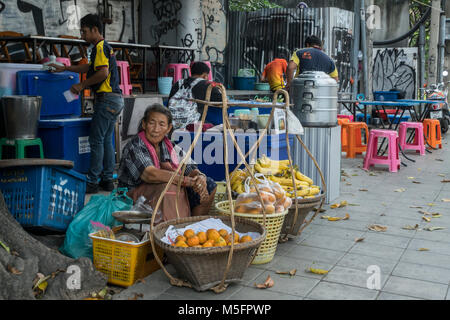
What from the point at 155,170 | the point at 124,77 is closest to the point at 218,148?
the point at 155,170

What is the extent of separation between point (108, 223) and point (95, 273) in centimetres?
63

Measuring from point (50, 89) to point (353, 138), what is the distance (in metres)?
6.10

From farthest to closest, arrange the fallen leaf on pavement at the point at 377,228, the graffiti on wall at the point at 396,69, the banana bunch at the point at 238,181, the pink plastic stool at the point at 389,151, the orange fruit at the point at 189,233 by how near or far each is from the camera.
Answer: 1. the graffiti on wall at the point at 396,69
2. the pink plastic stool at the point at 389,151
3. the fallen leaf on pavement at the point at 377,228
4. the banana bunch at the point at 238,181
5. the orange fruit at the point at 189,233

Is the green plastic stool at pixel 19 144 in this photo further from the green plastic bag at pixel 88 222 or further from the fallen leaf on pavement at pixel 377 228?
the fallen leaf on pavement at pixel 377 228

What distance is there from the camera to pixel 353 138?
414 inches

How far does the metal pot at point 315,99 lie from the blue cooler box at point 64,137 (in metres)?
2.89

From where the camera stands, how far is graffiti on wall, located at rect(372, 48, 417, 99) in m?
21.2

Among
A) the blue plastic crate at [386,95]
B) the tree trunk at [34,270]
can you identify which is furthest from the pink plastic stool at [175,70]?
the blue plastic crate at [386,95]

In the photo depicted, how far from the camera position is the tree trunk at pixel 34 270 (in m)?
3.40

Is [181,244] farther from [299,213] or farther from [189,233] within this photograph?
[299,213]

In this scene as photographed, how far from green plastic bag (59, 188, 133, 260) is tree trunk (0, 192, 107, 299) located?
0.34 m

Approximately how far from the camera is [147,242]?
12.8ft
